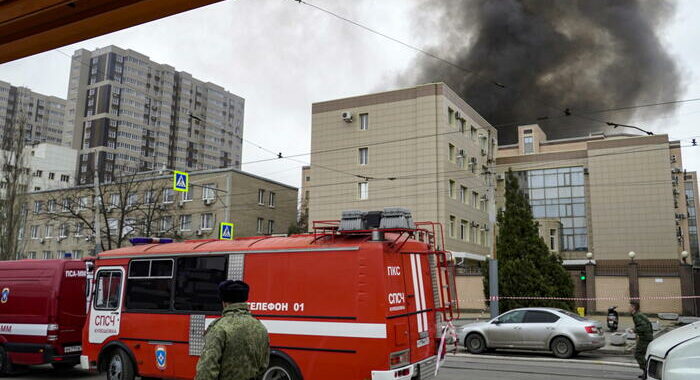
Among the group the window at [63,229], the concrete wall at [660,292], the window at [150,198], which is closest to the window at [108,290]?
the window at [150,198]

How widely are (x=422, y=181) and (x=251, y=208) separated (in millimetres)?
15161

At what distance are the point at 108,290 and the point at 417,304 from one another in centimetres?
636

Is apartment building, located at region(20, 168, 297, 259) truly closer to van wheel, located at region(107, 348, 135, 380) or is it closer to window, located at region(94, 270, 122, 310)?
window, located at region(94, 270, 122, 310)

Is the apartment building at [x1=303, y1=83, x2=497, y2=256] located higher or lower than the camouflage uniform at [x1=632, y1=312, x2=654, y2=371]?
higher

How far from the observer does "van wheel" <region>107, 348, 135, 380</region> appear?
9984 millimetres

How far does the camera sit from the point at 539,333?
15.4m

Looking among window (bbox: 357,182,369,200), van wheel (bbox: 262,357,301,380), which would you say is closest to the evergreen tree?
window (bbox: 357,182,369,200)

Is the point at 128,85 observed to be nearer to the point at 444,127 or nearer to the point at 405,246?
the point at 444,127

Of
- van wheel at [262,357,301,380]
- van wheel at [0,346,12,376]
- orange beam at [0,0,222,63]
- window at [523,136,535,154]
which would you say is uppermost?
window at [523,136,535,154]

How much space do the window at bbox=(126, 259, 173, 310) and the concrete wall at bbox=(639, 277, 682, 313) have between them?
2929cm

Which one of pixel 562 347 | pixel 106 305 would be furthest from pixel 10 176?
pixel 562 347

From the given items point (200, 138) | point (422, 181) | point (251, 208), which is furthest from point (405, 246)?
point (200, 138)

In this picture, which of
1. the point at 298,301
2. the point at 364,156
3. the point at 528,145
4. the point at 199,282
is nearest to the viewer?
the point at 298,301

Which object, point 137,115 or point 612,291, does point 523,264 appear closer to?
point 612,291
